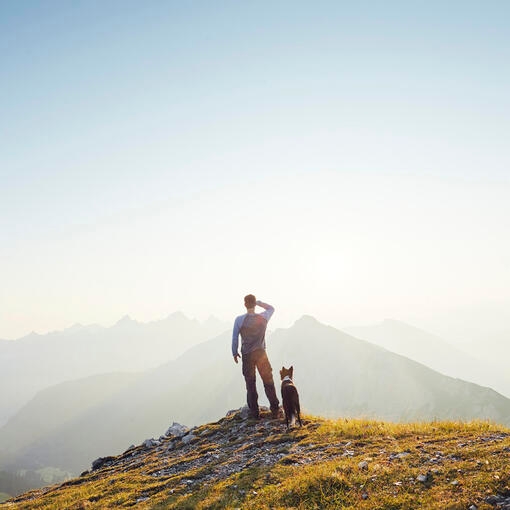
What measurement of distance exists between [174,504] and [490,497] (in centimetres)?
715

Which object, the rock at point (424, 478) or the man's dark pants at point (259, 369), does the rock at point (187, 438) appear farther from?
the rock at point (424, 478)

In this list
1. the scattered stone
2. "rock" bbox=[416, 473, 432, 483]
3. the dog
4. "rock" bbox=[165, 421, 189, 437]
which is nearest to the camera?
"rock" bbox=[416, 473, 432, 483]

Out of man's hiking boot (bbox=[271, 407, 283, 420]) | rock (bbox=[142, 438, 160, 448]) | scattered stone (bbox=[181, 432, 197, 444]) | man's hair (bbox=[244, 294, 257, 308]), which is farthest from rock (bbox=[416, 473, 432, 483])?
rock (bbox=[142, 438, 160, 448])

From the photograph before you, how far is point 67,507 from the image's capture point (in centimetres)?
1137

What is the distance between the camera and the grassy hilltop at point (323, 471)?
7.30 m

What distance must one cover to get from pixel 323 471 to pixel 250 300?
8.65 meters

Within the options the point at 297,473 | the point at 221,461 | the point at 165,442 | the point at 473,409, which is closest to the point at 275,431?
the point at 221,461

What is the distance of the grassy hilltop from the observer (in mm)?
7305

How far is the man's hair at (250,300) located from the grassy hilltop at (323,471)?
17.4 feet

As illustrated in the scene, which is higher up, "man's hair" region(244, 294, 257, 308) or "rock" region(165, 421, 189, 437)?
"man's hair" region(244, 294, 257, 308)

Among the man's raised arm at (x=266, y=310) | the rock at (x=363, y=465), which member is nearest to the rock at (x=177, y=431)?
the man's raised arm at (x=266, y=310)

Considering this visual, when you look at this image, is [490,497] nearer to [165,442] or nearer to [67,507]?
[67,507]

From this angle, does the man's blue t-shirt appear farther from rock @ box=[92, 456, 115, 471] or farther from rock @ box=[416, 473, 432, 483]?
rock @ box=[92, 456, 115, 471]

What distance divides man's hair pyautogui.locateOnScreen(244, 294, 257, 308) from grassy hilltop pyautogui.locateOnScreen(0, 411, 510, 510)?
17.4 ft
